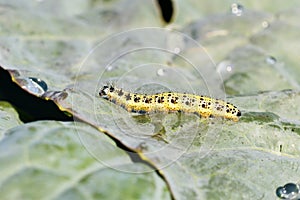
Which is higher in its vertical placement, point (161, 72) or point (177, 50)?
point (177, 50)

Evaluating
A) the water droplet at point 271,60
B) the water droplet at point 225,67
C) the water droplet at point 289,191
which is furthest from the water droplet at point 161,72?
the water droplet at point 289,191

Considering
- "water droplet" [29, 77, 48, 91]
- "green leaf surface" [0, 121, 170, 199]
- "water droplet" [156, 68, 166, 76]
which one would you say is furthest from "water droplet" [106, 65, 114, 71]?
"green leaf surface" [0, 121, 170, 199]

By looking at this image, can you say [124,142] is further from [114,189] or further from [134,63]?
[134,63]

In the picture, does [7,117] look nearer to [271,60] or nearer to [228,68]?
[228,68]

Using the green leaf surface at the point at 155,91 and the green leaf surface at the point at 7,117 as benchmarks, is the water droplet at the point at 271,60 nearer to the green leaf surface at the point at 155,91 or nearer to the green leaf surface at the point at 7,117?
the green leaf surface at the point at 155,91

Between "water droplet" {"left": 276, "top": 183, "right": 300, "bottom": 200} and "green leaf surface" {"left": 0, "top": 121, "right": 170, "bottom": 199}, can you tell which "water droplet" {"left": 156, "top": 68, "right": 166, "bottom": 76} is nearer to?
"green leaf surface" {"left": 0, "top": 121, "right": 170, "bottom": 199}

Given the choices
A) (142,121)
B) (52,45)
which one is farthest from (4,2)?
(142,121)

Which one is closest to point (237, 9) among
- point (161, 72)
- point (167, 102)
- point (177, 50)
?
point (177, 50)
